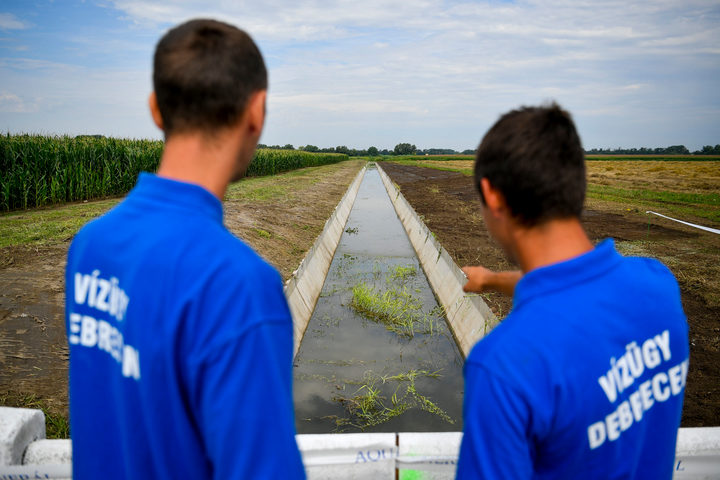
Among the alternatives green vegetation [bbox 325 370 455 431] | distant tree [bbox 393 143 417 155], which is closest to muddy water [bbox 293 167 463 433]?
green vegetation [bbox 325 370 455 431]

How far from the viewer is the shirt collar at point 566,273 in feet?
3.69

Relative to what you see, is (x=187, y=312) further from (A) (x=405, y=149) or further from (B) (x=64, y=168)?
(A) (x=405, y=149)

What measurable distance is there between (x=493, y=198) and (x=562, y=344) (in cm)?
41

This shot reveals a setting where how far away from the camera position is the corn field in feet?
40.8

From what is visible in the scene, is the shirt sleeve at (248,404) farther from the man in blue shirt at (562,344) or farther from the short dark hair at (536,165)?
the short dark hair at (536,165)

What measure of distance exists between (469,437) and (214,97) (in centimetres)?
94

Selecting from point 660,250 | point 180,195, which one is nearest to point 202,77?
point 180,195

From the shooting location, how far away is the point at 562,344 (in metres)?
1.03

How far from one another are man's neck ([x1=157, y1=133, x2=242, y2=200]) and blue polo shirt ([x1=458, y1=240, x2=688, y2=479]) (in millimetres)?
713

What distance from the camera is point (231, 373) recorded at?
2.95ft

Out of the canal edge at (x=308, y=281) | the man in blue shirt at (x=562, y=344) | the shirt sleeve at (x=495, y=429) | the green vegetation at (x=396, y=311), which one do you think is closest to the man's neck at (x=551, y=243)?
the man in blue shirt at (x=562, y=344)

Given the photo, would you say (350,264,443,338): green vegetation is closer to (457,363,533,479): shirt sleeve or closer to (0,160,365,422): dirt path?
(0,160,365,422): dirt path

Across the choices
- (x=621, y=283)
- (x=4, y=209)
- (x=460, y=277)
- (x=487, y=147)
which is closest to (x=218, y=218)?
(x=487, y=147)

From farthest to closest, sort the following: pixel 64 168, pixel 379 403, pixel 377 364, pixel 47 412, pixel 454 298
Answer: pixel 64 168
pixel 454 298
pixel 377 364
pixel 379 403
pixel 47 412
